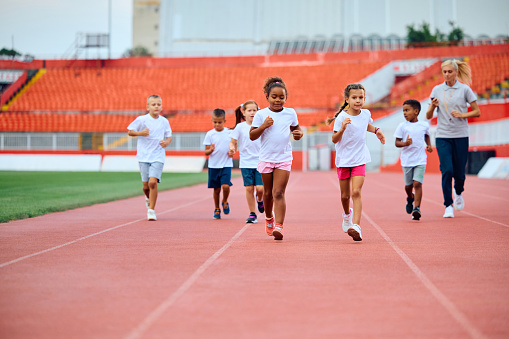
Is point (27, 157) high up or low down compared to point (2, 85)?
down

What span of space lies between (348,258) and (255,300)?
2.33 meters

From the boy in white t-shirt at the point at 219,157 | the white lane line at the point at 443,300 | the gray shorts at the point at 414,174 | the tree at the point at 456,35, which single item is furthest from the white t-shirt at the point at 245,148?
the tree at the point at 456,35

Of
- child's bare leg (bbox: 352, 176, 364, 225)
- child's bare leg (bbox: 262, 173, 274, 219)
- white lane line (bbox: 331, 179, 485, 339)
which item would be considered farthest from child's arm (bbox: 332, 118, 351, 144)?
white lane line (bbox: 331, 179, 485, 339)

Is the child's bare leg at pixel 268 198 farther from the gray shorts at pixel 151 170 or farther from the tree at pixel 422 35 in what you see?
the tree at pixel 422 35

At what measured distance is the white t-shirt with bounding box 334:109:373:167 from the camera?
28.9 feet

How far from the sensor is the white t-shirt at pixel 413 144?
11938 millimetres

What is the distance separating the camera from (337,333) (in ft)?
13.4

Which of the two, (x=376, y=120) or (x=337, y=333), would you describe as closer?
(x=337, y=333)

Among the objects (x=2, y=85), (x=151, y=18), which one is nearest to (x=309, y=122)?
(x=2, y=85)

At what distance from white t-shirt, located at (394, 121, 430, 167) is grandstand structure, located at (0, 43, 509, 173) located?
107ft

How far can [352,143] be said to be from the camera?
348 inches

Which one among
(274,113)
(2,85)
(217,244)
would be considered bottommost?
(217,244)

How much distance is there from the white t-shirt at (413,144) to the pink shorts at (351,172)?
3.23m

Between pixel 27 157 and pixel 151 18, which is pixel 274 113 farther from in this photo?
pixel 151 18
